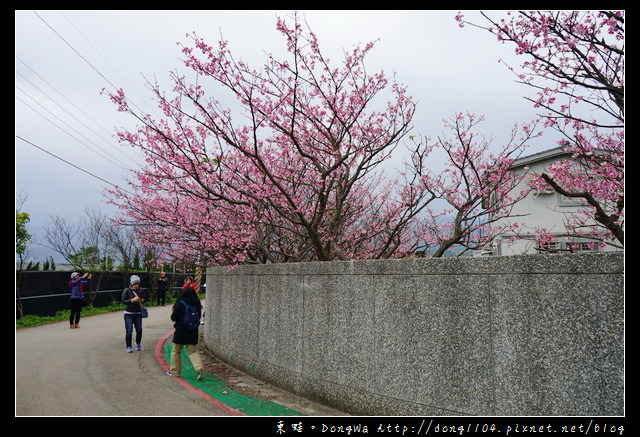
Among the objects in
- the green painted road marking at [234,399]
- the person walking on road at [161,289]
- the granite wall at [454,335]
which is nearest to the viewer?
the granite wall at [454,335]

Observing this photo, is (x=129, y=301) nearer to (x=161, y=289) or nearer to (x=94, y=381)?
(x=94, y=381)

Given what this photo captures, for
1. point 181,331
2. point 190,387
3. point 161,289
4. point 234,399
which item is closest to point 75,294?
point 181,331

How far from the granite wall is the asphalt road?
71.0 inches

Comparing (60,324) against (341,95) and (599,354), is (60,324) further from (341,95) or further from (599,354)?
(599,354)

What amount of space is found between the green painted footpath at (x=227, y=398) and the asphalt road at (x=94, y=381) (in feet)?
0.46

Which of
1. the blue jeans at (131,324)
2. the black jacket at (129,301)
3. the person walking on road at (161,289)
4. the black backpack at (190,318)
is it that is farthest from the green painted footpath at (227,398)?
the person walking on road at (161,289)

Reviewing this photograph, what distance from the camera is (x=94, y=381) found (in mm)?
8008

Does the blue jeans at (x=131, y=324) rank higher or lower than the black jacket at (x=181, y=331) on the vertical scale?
lower

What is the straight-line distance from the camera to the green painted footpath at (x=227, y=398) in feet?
21.0

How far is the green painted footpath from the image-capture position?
6.40 m

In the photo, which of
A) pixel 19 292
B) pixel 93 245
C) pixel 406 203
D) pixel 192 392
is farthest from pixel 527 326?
pixel 93 245

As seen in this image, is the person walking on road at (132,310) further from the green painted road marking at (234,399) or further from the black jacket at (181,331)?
the black jacket at (181,331)

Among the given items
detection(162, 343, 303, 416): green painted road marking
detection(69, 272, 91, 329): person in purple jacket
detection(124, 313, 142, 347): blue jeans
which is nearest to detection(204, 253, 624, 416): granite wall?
detection(162, 343, 303, 416): green painted road marking

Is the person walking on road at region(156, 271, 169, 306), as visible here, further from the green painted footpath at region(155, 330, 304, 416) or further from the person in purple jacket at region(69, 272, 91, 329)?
the green painted footpath at region(155, 330, 304, 416)
